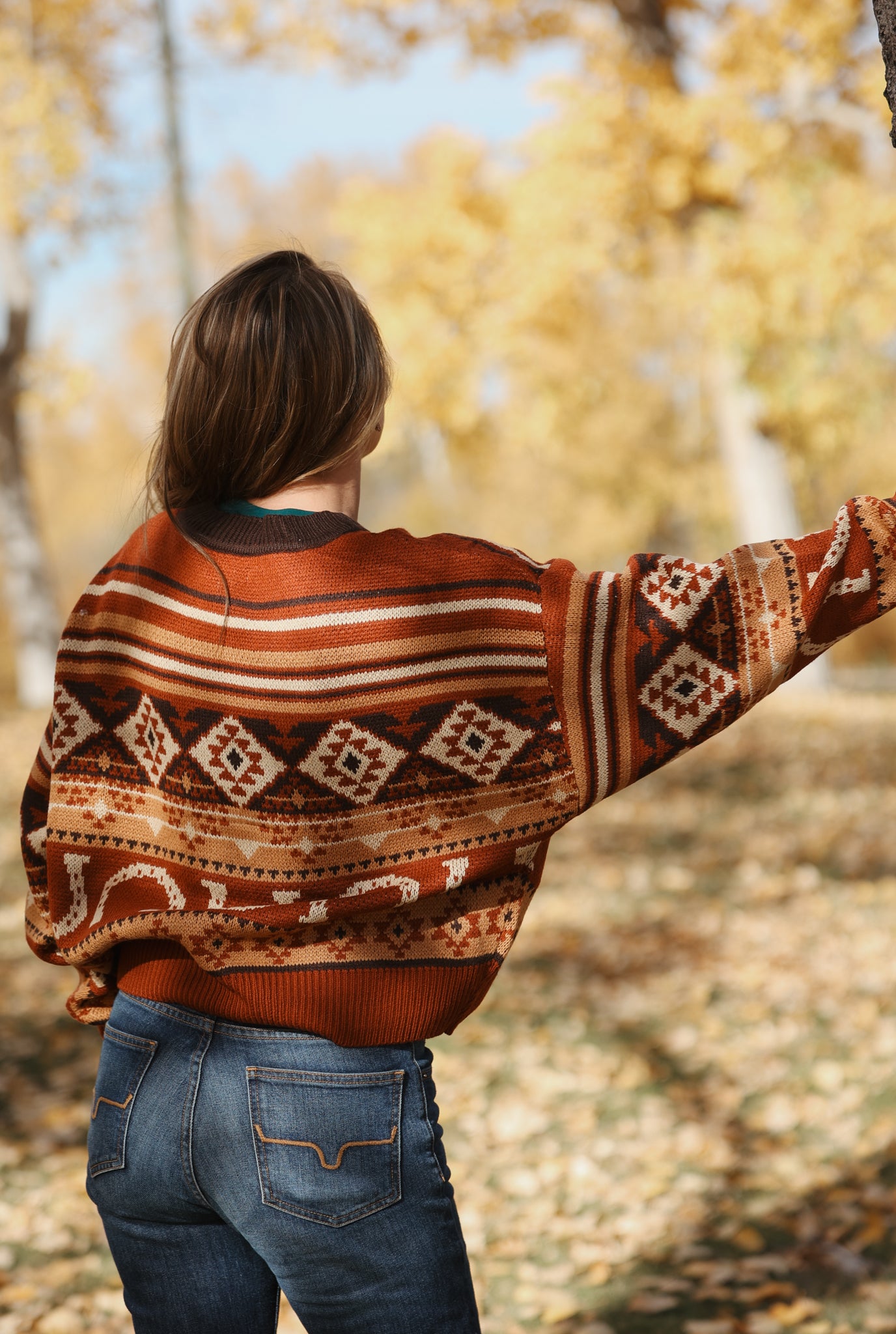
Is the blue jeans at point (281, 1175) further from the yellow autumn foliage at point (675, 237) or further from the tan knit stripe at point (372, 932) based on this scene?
the yellow autumn foliage at point (675, 237)

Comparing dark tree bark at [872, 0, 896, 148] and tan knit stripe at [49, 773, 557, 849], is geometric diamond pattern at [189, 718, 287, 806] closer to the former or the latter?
tan knit stripe at [49, 773, 557, 849]

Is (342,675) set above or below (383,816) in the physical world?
above

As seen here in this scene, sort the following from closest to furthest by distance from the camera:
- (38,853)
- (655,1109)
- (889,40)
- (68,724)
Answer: (68,724) → (38,853) → (889,40) → (655,1109)

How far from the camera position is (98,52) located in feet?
43.9

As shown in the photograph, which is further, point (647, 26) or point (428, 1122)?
point (647, 26)

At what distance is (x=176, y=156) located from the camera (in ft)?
39.9

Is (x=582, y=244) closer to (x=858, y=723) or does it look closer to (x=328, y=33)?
(x=328, y=33)

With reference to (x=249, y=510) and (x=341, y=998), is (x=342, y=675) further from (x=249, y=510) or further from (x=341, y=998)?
(x=341, y=998)

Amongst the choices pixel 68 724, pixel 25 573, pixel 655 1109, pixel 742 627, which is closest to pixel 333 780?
pixel 68 724

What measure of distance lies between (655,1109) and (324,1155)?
10.8 ft

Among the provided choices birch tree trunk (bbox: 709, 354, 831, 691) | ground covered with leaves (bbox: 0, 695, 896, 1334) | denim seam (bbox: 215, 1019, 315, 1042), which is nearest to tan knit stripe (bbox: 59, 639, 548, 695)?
denim seam (bbox: 215, 1019, 315, 1042)

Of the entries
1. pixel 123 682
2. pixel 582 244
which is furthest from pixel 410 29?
pixel 123 682

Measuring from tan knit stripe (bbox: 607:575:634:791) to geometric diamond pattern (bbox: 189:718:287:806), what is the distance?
41 centimetres

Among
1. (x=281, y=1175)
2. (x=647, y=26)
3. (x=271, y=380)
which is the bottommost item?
(x=281, y=1175)
